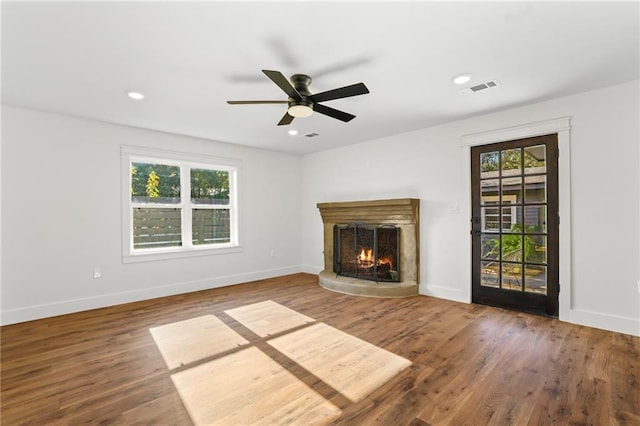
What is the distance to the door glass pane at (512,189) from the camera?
3816 millimetres

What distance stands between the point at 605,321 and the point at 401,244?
2429 mm

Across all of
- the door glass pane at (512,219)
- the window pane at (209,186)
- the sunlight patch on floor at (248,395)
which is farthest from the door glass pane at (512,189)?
the window pane at (209,186)

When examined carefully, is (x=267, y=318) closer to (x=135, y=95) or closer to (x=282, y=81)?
(x=282, y=81)

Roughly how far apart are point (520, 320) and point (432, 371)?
70.6 inches

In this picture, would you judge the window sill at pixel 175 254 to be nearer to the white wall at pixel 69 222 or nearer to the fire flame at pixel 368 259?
the white wall at pixel 69 222

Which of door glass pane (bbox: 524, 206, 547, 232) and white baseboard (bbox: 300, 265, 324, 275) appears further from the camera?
white baseboard (bbox: 300, 265, 324, 275)

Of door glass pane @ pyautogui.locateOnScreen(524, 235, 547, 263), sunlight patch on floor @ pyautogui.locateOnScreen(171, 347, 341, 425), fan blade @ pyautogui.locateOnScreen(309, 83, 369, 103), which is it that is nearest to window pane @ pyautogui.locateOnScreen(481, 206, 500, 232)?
door glass pane @ pyautogui.locateOnScreen(524, 235, 547, 263)

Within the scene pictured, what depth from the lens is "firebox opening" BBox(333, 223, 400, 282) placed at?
16.0 feet

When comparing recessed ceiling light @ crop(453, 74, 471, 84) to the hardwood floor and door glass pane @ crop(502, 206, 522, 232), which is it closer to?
door glass pane @ crop(502, 206, 522, 232)

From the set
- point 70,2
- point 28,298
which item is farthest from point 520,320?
point 28,298

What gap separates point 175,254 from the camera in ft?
15.9

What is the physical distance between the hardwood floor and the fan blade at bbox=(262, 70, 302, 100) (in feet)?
7.30

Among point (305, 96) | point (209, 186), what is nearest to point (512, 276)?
point (305, 96)

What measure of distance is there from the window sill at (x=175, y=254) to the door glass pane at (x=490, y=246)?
3.96 metres
